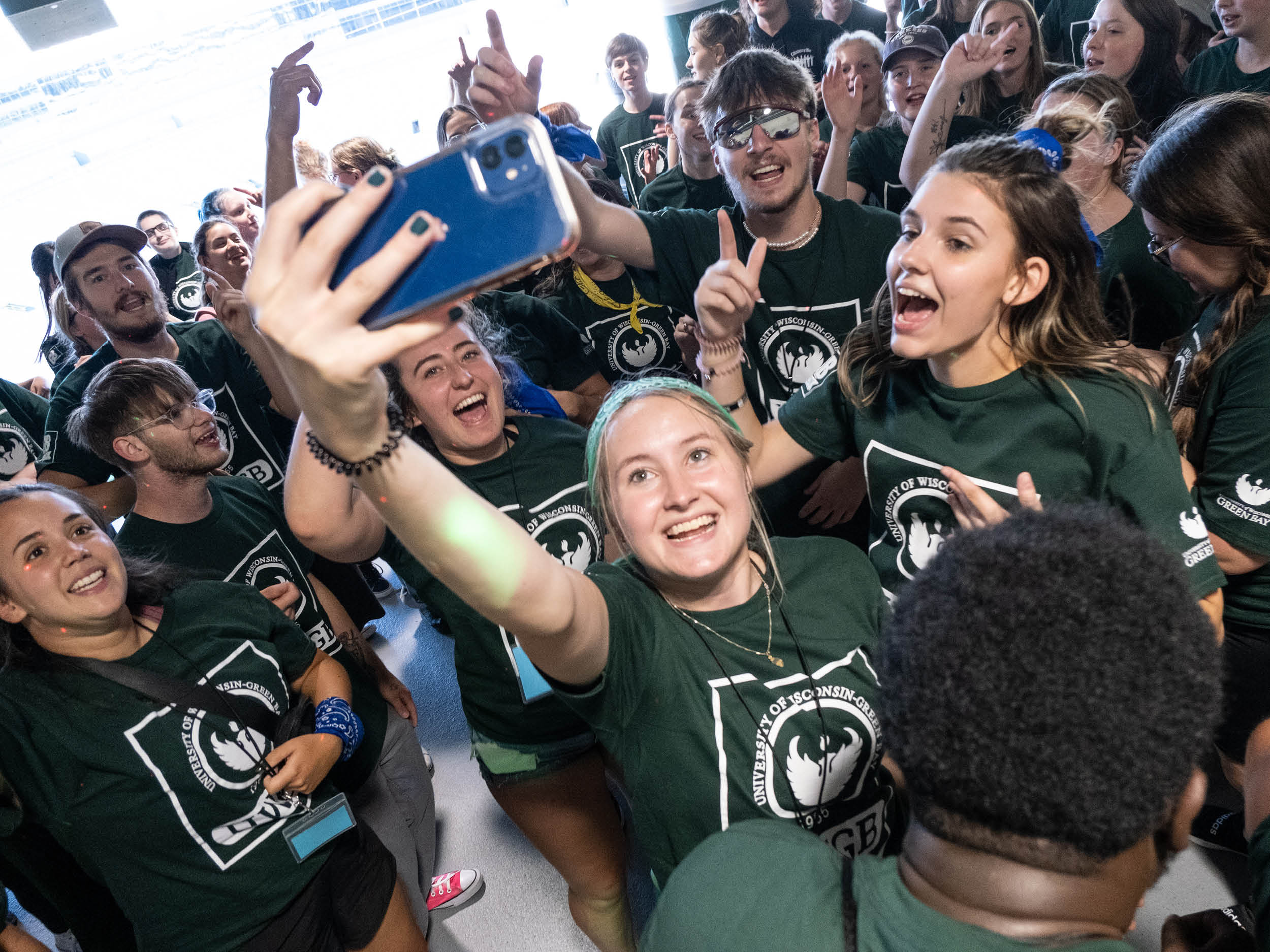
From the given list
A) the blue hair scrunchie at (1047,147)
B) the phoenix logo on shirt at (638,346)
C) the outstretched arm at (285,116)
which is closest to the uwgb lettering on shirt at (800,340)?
the blue hair scrunchie at (1047,147)

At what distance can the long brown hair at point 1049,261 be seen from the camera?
136 centimetres

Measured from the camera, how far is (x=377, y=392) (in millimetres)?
714

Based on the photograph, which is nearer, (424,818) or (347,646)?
(424,818)

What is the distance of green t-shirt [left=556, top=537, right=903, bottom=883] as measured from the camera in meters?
1.15

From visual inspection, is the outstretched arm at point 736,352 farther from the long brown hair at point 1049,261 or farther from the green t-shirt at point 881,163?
the green t-shirt at point 881,163

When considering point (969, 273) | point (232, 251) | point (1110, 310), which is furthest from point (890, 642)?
point (232, 251)

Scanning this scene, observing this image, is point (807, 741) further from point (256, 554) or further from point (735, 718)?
point (256, 554)

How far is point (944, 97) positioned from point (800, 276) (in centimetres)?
88

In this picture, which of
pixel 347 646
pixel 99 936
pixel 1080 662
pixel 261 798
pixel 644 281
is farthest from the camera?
pixel 347 646

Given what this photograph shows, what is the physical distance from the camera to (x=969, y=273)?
136 cm

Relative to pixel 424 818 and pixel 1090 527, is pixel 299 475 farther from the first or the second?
pixel 424 818

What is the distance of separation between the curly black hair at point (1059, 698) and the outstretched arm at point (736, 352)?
957 mm

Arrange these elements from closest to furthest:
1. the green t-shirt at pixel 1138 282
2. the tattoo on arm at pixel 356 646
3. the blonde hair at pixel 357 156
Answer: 1. the green t-shirt at pixel 1138 282
2. the tattoo on arm at pixel 356 646
3. the blonde hair at pixel 357 156

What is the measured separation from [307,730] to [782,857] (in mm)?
1479
